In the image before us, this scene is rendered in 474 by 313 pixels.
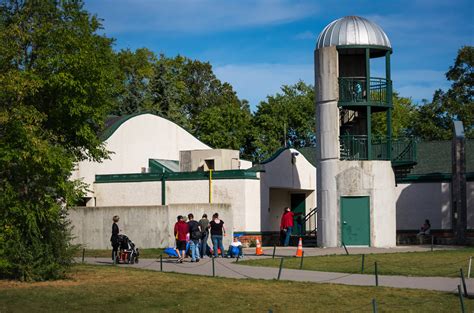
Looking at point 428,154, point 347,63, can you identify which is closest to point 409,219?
point 428,154

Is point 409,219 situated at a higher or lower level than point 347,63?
lower

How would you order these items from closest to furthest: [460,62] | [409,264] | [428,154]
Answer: [409,264] < [428,154] < [460,62]

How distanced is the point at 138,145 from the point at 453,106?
27.3 meters

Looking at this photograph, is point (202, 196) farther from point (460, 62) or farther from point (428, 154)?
point (460, 62)

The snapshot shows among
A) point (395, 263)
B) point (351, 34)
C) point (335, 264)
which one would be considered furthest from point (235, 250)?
point (351, 34)

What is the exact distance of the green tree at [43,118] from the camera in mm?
22422

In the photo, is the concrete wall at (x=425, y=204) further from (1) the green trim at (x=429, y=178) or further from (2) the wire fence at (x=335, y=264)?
(2) the wire fence at (x=335, y=264)

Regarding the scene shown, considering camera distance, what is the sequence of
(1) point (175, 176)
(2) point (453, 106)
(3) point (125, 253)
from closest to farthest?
(3) point (125, 253)
(1) point (175, 176)
(2) point (453, 106)

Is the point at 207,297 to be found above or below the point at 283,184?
below

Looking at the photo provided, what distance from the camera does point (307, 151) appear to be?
53.3 metres

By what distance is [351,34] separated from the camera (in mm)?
37250

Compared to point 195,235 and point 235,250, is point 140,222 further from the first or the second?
point 195,235

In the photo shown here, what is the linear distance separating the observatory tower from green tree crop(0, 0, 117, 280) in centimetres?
1478

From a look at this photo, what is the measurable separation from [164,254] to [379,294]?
13971 mm
